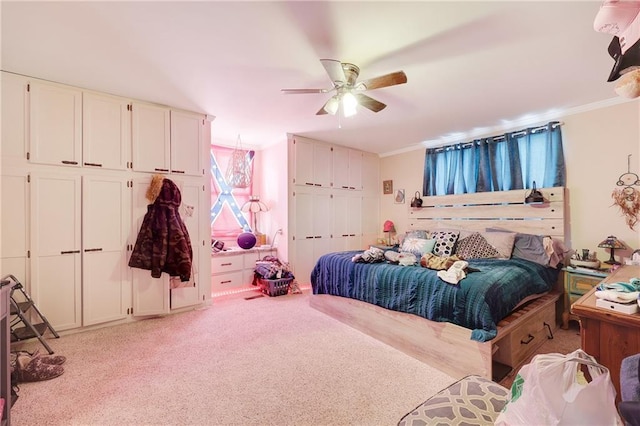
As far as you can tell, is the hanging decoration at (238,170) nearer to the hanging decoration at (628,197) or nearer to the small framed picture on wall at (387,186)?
the small framed picture on wall at (387,186)

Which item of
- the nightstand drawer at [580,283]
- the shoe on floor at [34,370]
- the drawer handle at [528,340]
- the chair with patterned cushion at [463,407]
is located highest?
the nightstand drawer at [580,283]

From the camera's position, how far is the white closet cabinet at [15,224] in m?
2.51

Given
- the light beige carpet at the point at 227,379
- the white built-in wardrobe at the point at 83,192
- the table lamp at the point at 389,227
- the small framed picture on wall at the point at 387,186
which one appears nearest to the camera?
the light beige carpet at the point at 227,379

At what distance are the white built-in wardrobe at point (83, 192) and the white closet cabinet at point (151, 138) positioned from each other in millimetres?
10

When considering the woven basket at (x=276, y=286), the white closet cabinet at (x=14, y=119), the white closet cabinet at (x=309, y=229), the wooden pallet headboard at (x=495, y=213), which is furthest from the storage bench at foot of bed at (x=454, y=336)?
the white closet cabinet at (x=14, y=119)

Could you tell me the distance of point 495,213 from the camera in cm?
390

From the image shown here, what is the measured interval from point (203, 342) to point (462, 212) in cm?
397

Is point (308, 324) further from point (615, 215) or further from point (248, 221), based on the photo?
point (615, 215)

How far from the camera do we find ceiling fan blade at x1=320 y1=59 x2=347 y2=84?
1.94 meters

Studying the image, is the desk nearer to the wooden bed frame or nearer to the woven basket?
the wooden bed frame

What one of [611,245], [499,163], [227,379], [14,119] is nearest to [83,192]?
[14,119]

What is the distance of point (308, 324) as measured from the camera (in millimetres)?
3080

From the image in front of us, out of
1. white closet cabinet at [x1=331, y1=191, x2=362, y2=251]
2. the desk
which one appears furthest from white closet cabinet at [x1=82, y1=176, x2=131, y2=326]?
the desk

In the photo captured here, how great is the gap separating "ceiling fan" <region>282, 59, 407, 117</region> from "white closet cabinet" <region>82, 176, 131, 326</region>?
232 cm
